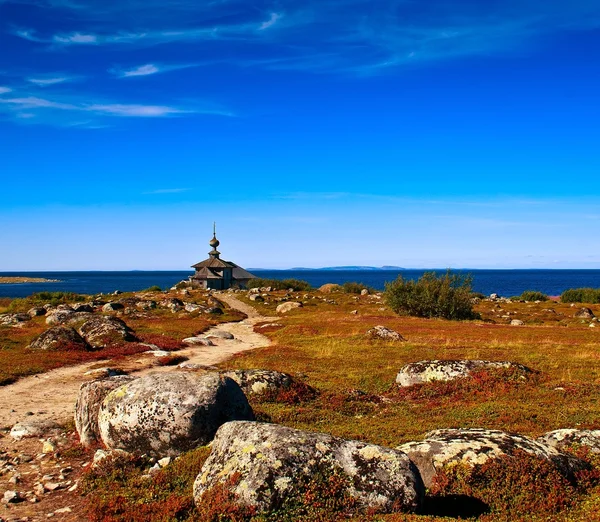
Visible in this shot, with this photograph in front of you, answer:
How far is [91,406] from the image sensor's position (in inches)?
611

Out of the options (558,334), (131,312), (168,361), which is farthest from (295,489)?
(131,312)

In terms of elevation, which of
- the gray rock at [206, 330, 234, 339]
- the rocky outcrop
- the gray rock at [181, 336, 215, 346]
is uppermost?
the rocky outcrop

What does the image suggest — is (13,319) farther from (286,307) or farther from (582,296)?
(582,296)

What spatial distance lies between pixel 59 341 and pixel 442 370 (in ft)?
92.9

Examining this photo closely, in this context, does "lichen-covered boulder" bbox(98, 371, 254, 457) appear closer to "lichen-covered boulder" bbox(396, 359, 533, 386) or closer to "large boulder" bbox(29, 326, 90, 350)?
"lichen-covered boulder" bbox(396, 359, 533, 386)

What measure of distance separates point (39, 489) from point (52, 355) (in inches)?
911

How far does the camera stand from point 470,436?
12.6 m

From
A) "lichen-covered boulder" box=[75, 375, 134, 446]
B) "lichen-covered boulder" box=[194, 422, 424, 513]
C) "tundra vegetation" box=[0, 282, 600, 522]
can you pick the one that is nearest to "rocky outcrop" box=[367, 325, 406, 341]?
"tundra vegetation" box=[0, 282, 600, 522]

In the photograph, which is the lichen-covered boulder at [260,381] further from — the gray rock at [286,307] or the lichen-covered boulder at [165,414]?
the gray rock at [286,307]

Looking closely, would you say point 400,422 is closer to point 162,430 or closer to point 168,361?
point 162,430

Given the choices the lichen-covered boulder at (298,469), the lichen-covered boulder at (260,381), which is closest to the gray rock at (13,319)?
the lichen-covered boulder at (260,381)

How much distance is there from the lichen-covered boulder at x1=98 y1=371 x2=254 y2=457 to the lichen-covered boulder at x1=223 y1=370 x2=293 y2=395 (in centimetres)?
709

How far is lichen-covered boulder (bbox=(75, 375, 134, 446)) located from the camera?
49.9 feet

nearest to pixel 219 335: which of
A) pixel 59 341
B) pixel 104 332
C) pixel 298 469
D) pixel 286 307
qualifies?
pixel 104 332
